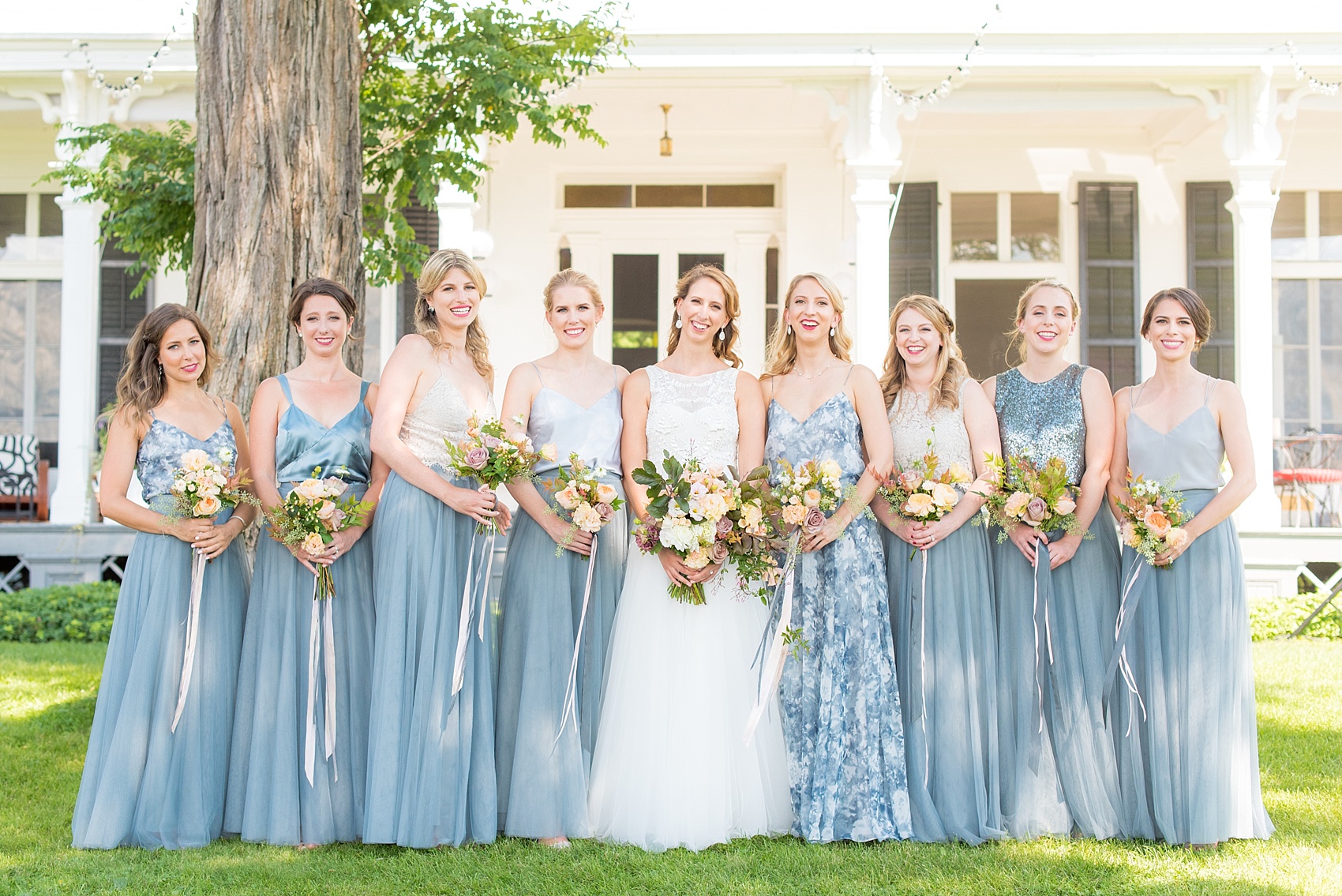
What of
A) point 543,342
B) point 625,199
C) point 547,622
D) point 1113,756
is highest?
point 625,199

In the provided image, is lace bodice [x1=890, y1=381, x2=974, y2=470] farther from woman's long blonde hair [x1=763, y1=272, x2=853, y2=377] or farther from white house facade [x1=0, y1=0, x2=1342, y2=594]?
white house facade [x1=0, y1=0, x2=1342, y2=594]

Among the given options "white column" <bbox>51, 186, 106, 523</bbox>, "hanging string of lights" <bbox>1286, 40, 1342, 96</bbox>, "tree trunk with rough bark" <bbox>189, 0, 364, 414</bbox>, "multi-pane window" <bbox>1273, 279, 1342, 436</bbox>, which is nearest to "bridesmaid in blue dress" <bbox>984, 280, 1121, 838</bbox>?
"tree trunk with rough bark" <bbox>189, 0, 364, 414</bbox>

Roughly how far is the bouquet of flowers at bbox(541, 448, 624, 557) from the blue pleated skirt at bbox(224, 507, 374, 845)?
87 centimetres

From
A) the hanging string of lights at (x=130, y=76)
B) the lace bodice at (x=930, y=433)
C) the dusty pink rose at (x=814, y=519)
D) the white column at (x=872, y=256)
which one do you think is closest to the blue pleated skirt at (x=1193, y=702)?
the lace bodice at (x=930, y=433)

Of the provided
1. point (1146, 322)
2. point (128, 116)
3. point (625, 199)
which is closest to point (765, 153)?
point (625, 199)

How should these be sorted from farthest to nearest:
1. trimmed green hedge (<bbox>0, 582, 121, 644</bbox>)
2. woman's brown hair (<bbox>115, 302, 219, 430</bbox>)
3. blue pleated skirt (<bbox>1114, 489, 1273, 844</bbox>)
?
trimmed green hedge (<bbox>0, 582, 121, 644</bbox>)
woman's brown hair (<bbox>115, 302, 219, 430</bbox>)
blue pleated skirt (<bbox>1114, 489, 1273, 844</bbox>)

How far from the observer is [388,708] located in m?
4.04

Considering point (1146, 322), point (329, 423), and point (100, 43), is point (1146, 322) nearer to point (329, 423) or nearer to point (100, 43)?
point (329, 423)

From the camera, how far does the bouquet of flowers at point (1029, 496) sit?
4145 mm

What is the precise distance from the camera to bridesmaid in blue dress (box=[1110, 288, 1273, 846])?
4.11 metres

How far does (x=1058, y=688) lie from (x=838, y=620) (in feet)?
2.95

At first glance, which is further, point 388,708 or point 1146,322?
point 1146,322

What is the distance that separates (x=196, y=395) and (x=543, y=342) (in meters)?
7.21

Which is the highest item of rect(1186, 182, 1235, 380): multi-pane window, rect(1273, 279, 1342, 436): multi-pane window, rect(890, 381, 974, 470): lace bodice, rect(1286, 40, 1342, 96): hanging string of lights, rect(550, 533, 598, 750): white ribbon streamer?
rect(1286, 40, 1342, 96): hanging string of lights
